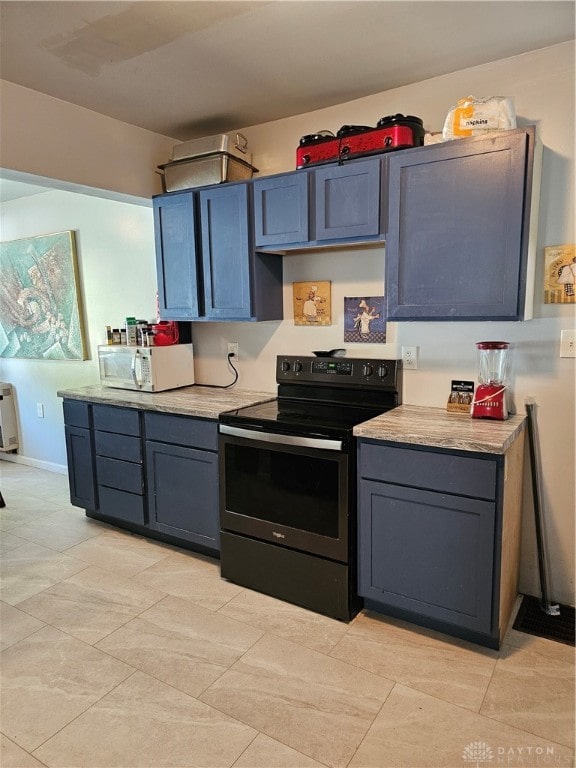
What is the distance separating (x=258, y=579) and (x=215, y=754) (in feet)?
3.00

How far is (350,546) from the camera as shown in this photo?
87.1 inches

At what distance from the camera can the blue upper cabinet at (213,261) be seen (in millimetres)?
2746

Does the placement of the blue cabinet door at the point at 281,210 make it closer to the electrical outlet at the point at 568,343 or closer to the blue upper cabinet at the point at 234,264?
the blue upper cabinet at the point at 234,264

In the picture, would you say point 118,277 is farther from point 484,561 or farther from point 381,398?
point 484,561

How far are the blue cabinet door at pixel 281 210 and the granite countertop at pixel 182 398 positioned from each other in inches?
34.5

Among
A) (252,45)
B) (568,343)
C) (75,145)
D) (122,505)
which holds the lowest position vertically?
(122,505)

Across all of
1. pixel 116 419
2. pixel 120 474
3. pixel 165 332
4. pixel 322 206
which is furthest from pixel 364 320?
pixel 120 474

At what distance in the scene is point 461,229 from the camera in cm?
210

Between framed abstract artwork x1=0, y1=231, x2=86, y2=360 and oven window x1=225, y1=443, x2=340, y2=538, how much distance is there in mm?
2356

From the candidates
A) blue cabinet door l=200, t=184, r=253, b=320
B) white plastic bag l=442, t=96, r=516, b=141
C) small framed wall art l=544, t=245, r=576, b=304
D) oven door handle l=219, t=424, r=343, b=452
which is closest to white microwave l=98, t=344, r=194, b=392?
blue cabinet door l=200, t=184, r=253, b=320

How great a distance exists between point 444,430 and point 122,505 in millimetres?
2051

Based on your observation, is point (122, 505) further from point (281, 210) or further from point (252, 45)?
point (252, 45)

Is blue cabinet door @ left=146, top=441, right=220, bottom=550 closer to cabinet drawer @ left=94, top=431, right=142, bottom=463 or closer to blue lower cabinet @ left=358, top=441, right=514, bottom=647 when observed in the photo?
cabinet drawer @ left=94, top=431, right=142, bottom=463

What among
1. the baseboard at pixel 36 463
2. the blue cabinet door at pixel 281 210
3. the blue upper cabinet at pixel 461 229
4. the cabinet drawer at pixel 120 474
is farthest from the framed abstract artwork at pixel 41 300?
the blue upper cabinet at pixel 461 229
